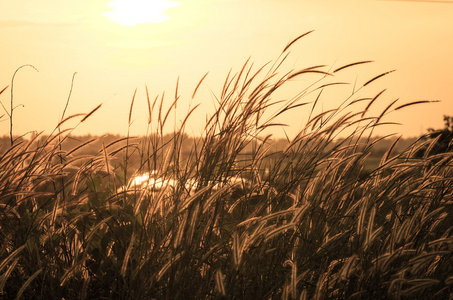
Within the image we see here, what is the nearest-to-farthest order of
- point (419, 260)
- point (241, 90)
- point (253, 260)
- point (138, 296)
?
point (419, 260) < point (138, 296) < point (253, 260) < point (241, 90)

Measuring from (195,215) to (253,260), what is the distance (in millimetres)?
404

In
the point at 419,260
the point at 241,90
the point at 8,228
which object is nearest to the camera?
the point at 419,260

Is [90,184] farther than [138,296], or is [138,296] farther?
[90,184]

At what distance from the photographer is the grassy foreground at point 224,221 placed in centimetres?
202

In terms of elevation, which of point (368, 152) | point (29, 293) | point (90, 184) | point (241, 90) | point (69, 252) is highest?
point (241, 90)

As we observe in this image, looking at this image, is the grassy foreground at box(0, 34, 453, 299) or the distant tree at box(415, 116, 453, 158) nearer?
the grassy foreground at box(0, 34, 453, 299)

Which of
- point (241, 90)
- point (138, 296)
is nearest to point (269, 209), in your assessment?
point (241, 90)

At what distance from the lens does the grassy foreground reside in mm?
2016

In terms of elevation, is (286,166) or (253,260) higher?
(286,166)

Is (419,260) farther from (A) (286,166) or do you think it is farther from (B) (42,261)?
(B) (42,261)

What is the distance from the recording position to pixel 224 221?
2479 mm

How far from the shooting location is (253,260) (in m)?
2.16

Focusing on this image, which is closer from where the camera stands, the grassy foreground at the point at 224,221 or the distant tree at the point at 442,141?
the grassy foreground at the point at 224,221

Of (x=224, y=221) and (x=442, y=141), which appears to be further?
(x=442, y=141)
